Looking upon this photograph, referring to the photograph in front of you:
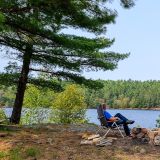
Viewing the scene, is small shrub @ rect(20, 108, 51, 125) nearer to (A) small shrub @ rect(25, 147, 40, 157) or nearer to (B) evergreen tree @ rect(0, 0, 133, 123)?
(B) evergreen tree @ rect(0, 0, 133, 123)

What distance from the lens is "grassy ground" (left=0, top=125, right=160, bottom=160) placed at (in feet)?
36.5

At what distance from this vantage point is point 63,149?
11.8 m

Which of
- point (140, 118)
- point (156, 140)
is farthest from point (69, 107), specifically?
point (140, 118)

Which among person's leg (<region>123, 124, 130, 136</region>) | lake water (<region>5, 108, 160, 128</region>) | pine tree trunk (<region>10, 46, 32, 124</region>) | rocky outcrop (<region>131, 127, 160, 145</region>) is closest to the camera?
rocky outcrop (<region>131, 127, 160, 145</region>)

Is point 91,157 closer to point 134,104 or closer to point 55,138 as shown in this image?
point 55,138

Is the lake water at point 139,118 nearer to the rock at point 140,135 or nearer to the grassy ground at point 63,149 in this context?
the rock at point 140,135

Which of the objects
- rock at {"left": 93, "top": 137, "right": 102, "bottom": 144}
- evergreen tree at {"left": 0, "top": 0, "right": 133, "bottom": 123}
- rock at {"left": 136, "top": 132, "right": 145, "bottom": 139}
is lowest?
rock at {"left": 93, "top": 137, "right": 102, "bottom": 144}

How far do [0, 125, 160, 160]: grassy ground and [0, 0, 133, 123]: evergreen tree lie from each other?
3477mm

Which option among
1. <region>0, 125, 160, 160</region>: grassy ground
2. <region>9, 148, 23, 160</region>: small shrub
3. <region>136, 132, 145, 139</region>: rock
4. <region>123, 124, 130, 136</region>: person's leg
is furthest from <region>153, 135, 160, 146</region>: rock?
<region>9, 148, 23, 160</region>: small shrub

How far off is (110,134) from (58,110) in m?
28.7

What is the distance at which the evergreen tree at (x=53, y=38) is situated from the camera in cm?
1600

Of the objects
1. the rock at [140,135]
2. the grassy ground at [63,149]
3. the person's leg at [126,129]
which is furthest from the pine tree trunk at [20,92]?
the rock at [140,135]

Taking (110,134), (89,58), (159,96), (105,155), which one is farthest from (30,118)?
(159,96)

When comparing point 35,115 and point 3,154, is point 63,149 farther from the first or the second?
point 35,115
